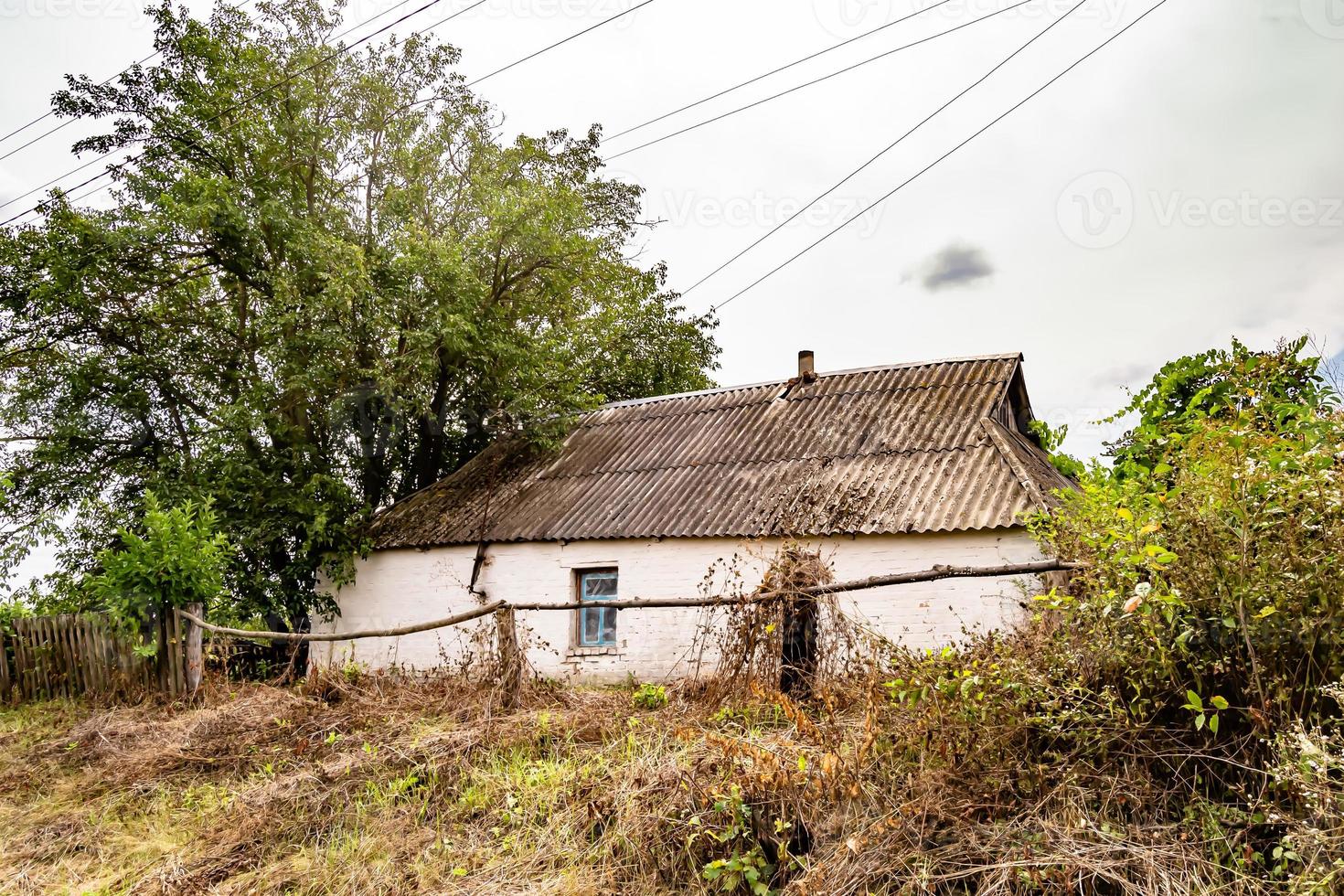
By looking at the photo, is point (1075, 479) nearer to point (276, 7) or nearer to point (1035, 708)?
point (1035, 708)

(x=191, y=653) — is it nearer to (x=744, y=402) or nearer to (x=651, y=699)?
(x=651, y=699)

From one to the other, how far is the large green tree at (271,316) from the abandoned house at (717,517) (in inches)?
59.5

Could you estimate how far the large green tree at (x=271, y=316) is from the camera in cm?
1412

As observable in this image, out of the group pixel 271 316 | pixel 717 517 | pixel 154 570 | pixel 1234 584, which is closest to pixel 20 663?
pixel 154 570

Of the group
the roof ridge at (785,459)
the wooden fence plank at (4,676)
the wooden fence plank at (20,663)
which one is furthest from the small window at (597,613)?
the wooden fence plank at (4,676)

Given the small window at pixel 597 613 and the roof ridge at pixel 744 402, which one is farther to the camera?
the roof ridge at pixel 744 402

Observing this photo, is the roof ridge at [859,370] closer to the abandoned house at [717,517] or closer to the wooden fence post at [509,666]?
the abandoned house at [717,517]

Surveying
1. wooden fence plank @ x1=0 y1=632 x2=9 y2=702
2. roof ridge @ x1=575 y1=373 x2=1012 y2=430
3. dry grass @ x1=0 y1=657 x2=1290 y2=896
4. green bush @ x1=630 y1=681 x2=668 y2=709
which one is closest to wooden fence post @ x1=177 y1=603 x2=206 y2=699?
dry grass @ x1=0 y1=657 x2=1290 y2=896

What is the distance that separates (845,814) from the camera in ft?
14.4

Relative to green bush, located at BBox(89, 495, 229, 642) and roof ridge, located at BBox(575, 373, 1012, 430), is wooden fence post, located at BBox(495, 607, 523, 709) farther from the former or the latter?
roof ridge, located at BBox(575, 373, 1012, 430)

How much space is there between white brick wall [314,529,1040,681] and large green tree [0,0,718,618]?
48.2 inches

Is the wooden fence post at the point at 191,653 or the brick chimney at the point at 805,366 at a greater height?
the brick chimney at the point at 805,366

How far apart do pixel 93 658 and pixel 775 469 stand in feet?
32.1

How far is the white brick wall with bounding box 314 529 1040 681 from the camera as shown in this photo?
9703 mm
